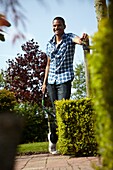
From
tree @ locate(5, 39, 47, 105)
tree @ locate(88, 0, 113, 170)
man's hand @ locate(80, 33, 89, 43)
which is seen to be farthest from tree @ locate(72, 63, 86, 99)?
tree @ locate(88, 0, 113, 170)

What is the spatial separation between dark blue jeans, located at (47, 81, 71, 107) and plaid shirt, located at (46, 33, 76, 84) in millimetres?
54

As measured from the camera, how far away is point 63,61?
5.84 m

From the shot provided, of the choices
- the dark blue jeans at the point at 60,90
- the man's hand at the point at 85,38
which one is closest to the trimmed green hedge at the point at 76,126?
the dark blue jeans at the point at 60,90

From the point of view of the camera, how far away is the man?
5785 millimetres

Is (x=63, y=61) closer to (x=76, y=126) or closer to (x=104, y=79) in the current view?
(x=76, y=126)

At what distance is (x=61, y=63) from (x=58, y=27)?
0.49 meters

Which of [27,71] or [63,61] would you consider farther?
[27,71]

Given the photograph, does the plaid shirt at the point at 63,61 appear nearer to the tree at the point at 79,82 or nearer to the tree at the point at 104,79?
the tree at the point at 104,79

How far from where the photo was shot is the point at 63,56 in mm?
5855

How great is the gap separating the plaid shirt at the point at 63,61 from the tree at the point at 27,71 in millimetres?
17054

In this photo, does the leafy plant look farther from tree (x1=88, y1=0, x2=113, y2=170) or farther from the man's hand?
tree (x1=88, y1=0, x2=113, y2=170)

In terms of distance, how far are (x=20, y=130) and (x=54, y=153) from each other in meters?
5.35

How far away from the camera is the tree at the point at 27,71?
23516 mm

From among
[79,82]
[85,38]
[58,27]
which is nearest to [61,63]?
[58,27]
